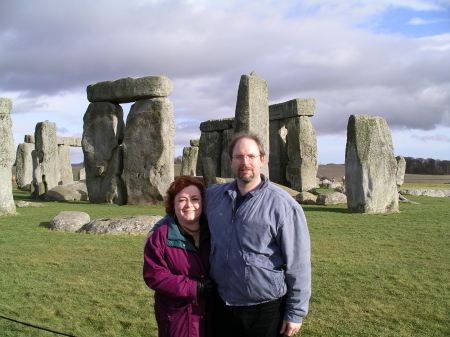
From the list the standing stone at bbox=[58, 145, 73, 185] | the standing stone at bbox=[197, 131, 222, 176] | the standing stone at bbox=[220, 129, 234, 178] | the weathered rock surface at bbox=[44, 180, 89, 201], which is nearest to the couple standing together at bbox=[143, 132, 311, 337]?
the weathered rock surface at bbox=[44, 180, 89, 201]

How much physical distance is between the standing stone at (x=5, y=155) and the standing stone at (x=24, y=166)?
469 inches

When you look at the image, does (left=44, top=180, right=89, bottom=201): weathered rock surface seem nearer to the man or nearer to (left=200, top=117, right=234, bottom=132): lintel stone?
(left=200, top=117, right=234, bottom=132): lintel stone

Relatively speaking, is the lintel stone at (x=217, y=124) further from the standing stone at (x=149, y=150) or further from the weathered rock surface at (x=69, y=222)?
the weathered rock surface at (x=69, y=222)

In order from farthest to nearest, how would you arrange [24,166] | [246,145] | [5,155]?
[24,166] → [5,155] → [246,145]

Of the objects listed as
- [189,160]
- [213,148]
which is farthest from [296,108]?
[189,160]

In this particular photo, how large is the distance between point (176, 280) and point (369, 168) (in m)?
8.36

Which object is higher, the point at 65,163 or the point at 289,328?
the point at 65,163

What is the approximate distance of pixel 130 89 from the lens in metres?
13.0

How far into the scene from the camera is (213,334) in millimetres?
2586

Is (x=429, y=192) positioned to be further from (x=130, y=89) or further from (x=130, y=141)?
(x=130, y=89)

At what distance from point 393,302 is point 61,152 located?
67.0 ft

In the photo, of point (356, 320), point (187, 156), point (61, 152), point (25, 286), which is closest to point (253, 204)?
point (356, 320)

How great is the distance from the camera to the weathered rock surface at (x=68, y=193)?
14.4 meters

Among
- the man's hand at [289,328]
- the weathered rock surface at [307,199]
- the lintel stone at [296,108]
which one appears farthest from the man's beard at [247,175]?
the lintel stone at [296,108]
